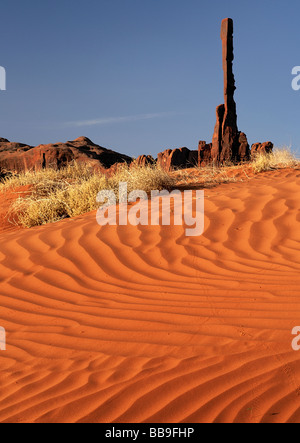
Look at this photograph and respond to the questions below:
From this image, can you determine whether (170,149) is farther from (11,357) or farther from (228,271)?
(11,357)

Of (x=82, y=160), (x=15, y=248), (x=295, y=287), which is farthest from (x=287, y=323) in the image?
(x=82, y=160)

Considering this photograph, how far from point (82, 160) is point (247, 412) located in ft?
60.1

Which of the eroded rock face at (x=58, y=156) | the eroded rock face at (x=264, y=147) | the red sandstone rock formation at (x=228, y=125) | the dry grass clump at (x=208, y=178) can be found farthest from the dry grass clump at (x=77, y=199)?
the eroded rock face at (x=58, y=156)

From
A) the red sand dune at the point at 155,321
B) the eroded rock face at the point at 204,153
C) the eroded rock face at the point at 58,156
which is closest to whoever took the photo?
the red sand dune at the point at 155,321

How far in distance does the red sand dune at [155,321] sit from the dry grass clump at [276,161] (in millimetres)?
4278

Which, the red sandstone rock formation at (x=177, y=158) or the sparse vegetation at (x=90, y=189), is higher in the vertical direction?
the red sandstone rock formation at (x=177, y=158)

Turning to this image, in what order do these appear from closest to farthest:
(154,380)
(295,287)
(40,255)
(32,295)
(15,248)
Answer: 1. (154,380)
2. (295,287)
3. (32,295)
4. (40,255)
5. (15,248)

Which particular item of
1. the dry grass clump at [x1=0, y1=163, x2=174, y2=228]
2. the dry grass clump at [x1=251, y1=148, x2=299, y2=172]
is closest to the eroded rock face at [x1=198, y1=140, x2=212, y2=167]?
the dry grass clump at [x1=251, y1=148, x2=299, y2=172]

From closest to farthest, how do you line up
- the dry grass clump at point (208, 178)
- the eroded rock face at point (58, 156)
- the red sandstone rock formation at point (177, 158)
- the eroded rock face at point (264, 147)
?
the dry grass clump at point (208, 178)
the eroded rock face at point (264, 147)
the red sandstone rock formation at point (177, 158)
the eroded rock face at point (58, 156)

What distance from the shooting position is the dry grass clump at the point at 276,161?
33.3 feet

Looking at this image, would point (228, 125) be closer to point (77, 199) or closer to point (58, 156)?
point (77, 199)

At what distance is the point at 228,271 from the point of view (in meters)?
4.36

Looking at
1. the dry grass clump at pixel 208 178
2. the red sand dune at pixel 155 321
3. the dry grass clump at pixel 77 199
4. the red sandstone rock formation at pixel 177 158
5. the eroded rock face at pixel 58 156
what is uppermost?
the eroded rock face at pixel 58 156

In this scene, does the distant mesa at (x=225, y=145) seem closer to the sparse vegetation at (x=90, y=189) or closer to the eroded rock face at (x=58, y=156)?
the eroded rock face at (x=58, y=156)
